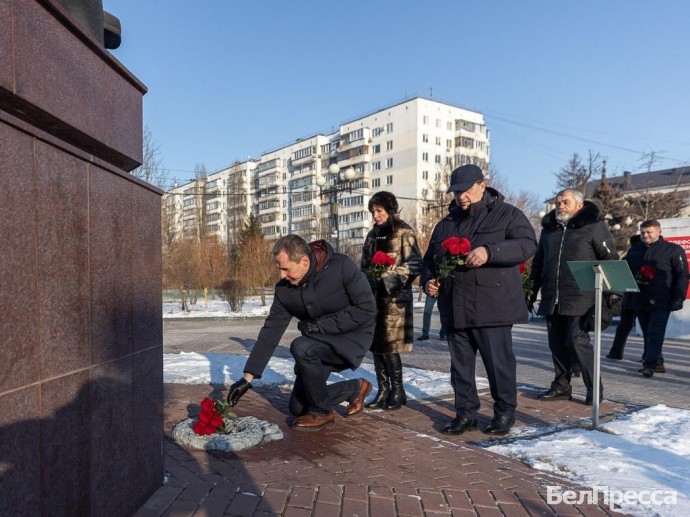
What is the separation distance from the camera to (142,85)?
10.3 feet

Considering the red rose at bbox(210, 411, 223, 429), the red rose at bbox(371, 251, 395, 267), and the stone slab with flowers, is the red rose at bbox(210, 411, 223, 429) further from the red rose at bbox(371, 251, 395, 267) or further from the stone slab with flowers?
the red rose at bbox(371, 251, 395, 267)

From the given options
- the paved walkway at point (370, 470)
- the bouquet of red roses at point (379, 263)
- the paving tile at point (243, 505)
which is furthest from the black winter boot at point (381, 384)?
the paving tile at point (243, 505)

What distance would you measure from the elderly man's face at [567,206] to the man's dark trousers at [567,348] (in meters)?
0.94

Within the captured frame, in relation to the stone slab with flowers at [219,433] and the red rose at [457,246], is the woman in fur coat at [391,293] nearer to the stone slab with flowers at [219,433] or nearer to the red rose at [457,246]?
the red rose at [457,246]

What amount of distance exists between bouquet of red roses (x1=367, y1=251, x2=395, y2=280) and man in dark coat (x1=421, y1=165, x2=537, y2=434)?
0.54 metres

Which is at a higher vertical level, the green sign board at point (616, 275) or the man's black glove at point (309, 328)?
the green sign board at point (616, 275)

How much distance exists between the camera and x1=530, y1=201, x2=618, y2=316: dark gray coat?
5.39 meters

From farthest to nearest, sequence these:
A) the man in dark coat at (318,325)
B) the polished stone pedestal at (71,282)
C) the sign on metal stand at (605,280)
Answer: the sign on metal stand at (605,280) < the man in dark coat at (318,325) < the polished stone pedestal at (71,282)

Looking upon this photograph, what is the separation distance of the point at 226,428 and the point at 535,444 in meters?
2.09

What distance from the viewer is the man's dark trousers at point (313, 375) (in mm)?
4262

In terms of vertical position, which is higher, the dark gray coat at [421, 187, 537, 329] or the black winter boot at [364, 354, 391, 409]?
the dark gray coat at [421, 187, 537, 329]

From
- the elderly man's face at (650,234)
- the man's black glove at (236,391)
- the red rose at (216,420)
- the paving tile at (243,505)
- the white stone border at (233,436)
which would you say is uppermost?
the elderly man's face at (650,234)

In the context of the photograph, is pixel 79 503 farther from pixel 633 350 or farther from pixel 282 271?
pixel 633 350

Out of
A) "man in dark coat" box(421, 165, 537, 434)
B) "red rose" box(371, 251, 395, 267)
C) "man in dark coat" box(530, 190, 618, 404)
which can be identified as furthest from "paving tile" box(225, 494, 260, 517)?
"man in dark coat" box(530, 190, 618, 404)
